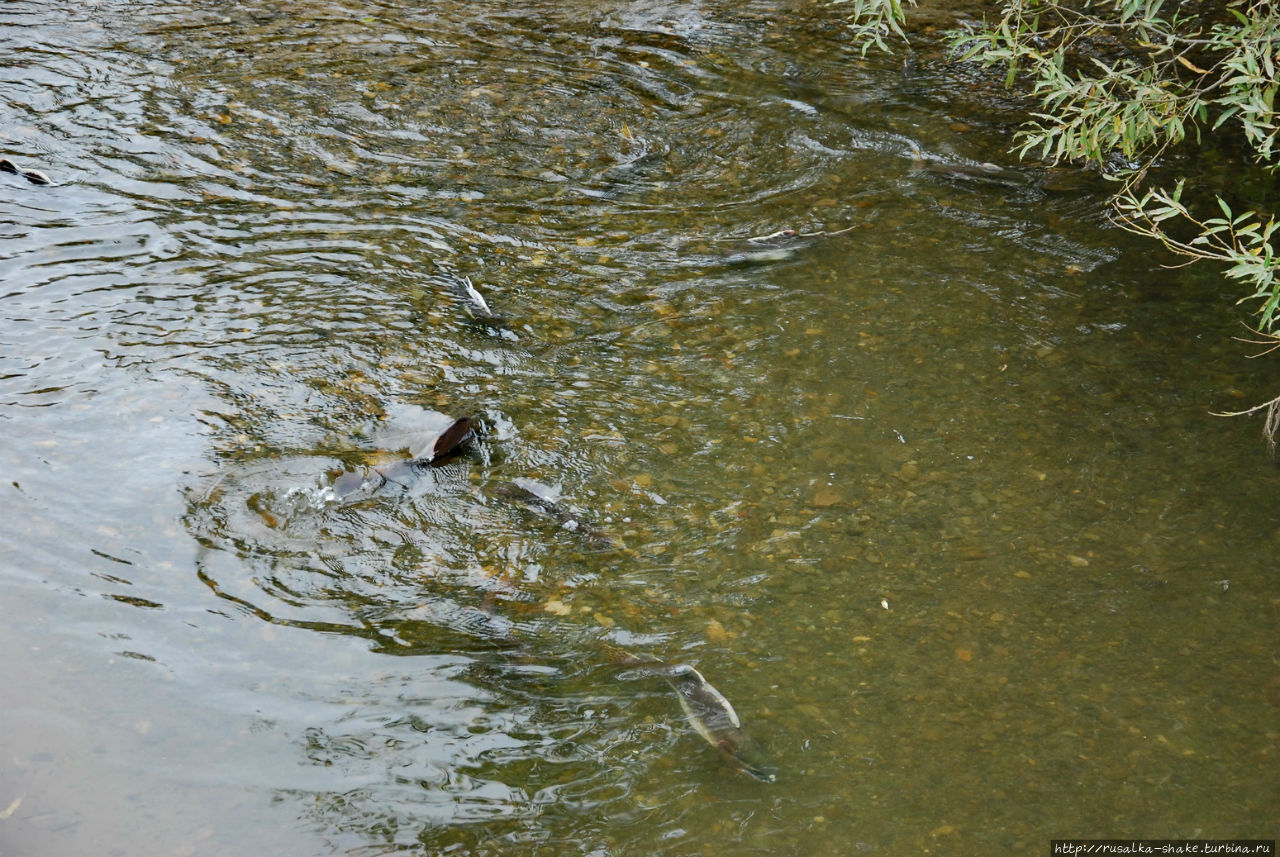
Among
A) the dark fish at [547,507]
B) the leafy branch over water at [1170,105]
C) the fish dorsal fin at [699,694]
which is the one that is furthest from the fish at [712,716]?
the leafy branch over water at [1170,105]

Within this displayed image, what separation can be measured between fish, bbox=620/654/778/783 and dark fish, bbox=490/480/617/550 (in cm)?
60

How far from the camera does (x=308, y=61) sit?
7887 millimetres

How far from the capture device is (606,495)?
415 centimetres

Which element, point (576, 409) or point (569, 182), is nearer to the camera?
point (576, 409)

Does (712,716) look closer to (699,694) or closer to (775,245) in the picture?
(699,694)

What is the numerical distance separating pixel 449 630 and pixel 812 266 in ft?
10.1

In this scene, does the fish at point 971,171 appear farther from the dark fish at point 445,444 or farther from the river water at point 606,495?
the dark fish at point 445,444

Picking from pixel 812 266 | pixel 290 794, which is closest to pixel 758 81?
pixel 812 266

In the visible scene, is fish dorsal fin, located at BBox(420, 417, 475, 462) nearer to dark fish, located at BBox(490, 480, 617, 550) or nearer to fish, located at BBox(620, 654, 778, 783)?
dark fish, located at BBox(490, 480, 617, 550)

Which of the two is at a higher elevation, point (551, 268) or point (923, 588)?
point (551, 268)

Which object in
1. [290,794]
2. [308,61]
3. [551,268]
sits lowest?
[290,794]

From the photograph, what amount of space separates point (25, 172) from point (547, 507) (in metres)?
4.42

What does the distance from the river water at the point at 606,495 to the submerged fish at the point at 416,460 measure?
0.22 feet

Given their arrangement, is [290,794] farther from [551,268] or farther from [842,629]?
[551,268]
